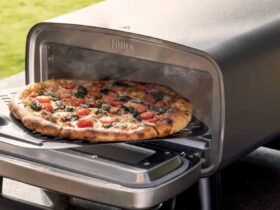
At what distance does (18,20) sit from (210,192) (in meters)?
3.44

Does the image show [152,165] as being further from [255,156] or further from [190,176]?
[255,156]

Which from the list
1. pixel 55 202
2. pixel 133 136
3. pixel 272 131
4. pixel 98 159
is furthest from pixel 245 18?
pixel 55 202

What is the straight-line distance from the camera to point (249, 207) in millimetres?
2680

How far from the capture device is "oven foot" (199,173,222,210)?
7.40 feet

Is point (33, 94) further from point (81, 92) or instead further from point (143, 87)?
point (143, 87)

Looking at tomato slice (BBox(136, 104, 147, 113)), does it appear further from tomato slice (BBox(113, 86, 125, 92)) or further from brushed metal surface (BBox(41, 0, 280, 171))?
brushed metal surface (BBox(41, 0, 280, 171))

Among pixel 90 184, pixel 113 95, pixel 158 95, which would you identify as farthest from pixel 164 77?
pixel 90 184

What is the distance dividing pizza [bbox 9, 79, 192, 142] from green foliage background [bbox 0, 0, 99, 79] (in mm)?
2042

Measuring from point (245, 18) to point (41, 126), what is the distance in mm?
763

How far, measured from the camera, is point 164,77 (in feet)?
8.01

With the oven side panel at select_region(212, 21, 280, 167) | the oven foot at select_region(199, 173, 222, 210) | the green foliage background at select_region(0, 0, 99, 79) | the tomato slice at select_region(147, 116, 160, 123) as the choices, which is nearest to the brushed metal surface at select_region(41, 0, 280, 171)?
the oven side panel at select_region(212, 21, 280, 167)

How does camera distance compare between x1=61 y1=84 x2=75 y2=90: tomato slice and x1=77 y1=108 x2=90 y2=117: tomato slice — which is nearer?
x1=77 y1=108 x2=90 y2=117: tomato slice

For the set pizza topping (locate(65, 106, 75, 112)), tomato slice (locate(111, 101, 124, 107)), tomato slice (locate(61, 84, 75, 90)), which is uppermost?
tomato slice (locate(61, 84, 75, 90))

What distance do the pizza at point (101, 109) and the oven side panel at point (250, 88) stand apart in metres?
0.17
